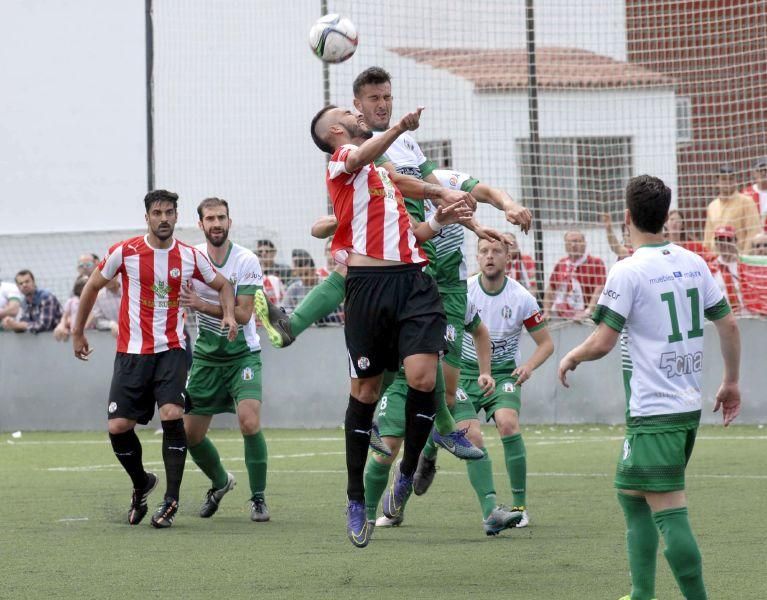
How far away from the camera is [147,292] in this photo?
952 centimetres

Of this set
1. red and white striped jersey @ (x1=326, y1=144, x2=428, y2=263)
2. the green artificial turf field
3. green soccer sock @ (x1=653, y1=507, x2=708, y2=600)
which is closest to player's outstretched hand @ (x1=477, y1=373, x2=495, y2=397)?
the green artificial turf field

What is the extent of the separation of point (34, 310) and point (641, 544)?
13579mm

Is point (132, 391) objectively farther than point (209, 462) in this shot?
No

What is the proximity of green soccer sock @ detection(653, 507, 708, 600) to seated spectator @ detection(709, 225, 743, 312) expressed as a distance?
1047cm

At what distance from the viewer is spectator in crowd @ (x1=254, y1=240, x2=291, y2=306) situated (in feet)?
55.7

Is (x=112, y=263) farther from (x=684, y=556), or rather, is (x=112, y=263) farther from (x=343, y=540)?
(x=684, y=556)

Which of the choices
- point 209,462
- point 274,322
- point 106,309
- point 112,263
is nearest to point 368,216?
point 274,322

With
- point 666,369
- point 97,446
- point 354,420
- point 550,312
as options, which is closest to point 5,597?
point 354,420

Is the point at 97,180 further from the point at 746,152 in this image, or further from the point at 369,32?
the point at 746,152

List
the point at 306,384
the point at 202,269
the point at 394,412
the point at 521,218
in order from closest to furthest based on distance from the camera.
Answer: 1. the point at 521,218
2. the point at 394,412
3. the point at 202,269
4. the point at 306,384

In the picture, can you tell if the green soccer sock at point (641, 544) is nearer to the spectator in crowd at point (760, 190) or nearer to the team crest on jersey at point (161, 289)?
the team crest on jersey at point (161, 289)

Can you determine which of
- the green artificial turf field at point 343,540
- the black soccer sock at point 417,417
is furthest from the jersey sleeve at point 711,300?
the black soccer sock at point 417,417

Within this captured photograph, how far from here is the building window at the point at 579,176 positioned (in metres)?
17.4

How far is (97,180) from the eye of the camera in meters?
25.2
